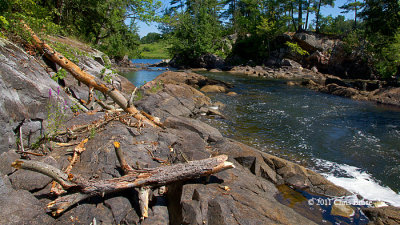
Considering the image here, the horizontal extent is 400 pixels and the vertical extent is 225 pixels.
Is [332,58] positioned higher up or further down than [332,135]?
higher up

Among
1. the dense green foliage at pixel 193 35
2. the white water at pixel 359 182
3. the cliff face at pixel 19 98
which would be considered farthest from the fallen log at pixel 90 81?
the dense green foliage at pixel 193 35

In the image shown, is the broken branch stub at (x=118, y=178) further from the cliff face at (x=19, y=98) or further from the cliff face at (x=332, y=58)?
the cliff face at (x=332, y=58)

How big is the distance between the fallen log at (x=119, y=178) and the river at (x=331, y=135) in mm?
4722

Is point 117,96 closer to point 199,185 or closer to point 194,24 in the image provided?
point 199,185

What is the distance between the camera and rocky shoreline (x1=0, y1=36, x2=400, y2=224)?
13.5 ft

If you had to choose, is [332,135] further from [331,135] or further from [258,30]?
[258,30]

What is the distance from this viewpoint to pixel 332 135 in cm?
1162

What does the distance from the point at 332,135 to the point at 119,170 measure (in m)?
10.2

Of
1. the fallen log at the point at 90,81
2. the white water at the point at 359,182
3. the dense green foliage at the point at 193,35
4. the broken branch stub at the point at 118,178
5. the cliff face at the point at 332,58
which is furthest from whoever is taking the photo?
the dense green foliage at the point at 193,35

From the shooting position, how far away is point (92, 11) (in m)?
17.4

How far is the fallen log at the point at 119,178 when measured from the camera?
13.5 ft

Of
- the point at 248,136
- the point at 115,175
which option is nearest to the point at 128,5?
the point at 248,136

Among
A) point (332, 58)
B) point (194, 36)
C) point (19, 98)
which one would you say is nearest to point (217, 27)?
point (194, 36)

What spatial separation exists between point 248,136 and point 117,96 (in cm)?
573
